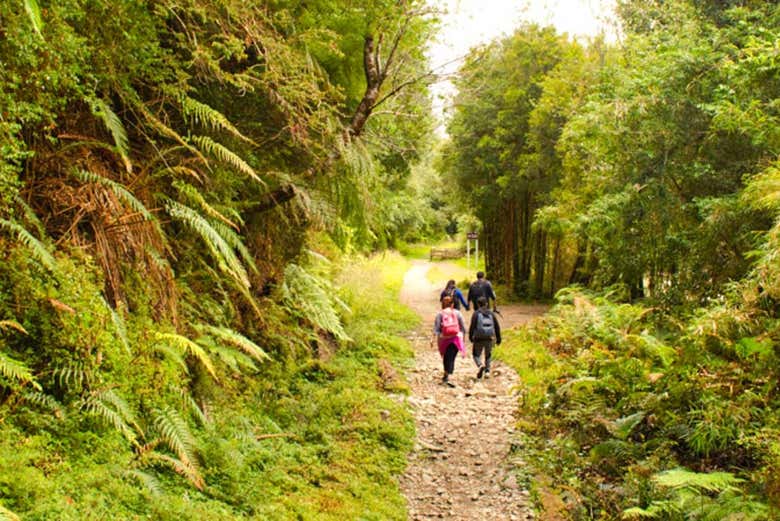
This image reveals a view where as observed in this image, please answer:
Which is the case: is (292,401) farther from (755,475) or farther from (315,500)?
(755,475)

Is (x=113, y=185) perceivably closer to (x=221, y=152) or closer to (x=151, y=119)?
(x=151, y=119)

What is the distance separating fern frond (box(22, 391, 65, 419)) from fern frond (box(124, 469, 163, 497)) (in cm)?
65

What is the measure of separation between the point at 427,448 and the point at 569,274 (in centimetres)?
1607

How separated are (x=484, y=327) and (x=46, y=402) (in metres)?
7.23

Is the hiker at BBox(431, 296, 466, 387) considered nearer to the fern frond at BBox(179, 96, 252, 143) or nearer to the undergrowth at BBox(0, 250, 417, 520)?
the undergrowth at BBox(0, 250, 417, 520)

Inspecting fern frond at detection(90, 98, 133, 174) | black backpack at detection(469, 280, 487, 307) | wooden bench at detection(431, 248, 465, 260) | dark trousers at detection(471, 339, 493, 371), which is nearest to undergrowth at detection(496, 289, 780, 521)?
dark trousers at detection(471, 339, 493, 371)

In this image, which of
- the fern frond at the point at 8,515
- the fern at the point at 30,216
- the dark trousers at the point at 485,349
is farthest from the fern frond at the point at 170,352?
the dark trousers at the point at 485,349

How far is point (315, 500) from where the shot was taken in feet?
17.6

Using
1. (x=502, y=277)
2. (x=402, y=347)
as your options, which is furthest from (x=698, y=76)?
(x=502, y=277)

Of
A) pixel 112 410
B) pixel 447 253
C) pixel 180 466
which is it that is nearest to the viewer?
pixel 112 410

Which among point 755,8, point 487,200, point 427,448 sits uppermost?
point 755,8

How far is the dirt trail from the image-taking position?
587 cm

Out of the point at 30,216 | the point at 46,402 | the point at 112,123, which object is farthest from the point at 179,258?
the point at 46,402

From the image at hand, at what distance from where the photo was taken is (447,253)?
160 feet
